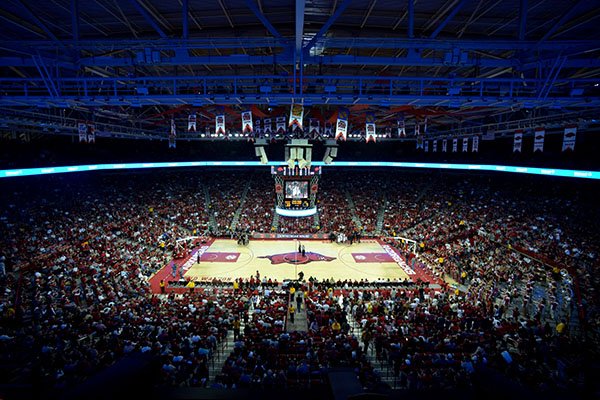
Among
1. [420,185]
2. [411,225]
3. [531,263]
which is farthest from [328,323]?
[420,185]

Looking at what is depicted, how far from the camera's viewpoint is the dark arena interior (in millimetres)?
9664

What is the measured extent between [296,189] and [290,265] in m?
12.1

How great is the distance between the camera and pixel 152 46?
988 cm

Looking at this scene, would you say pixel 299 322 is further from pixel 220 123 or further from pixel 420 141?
pixel 420 141

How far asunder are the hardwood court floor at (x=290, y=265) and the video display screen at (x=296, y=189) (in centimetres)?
621

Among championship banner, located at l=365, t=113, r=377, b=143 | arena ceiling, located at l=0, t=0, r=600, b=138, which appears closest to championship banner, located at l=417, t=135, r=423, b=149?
championship banner, located at l=365, t=113, r=377, b=143

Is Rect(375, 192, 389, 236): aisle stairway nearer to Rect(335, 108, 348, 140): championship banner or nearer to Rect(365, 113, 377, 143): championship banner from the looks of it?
Rect(365, 113, 377, 143): championship banner

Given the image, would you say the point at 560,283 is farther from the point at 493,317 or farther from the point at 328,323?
the point at 328,323

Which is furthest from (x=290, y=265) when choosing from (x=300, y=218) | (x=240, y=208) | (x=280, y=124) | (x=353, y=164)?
(x=353, y=164)

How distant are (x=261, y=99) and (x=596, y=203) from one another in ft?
103

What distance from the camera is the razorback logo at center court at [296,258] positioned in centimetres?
2725

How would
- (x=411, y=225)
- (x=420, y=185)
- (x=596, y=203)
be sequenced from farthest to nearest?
(x=420, y=185) < (x=411, y=225) < (x=596, y=203)

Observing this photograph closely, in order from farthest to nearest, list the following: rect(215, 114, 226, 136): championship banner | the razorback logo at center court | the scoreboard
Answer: the scoreboard, the razorback logo at center court, rect(215, 114, 226, 136): championship banner

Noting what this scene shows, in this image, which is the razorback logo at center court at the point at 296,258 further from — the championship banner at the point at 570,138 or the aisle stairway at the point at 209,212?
the championship banner at the point at 570,138
